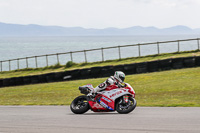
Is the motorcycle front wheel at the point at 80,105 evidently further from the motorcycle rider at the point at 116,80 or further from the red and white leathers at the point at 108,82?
the motorcycle rider at the point at 116,80

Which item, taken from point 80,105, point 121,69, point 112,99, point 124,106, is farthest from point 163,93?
point 121,69

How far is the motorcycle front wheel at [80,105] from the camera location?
35.3ft

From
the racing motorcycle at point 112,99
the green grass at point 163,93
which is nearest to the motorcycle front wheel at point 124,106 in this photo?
→ the racing motorcycle at point 112,99

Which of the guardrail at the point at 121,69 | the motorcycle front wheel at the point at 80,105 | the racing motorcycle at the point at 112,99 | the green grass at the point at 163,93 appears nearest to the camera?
the racing motorcycle at the point at 112,99

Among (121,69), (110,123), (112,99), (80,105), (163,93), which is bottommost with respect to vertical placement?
(163,93)

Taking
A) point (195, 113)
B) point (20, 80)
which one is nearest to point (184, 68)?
point (20, 80)

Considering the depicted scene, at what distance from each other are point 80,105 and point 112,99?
1374 mm

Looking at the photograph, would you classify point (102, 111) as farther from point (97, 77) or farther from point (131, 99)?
point (97, 77)

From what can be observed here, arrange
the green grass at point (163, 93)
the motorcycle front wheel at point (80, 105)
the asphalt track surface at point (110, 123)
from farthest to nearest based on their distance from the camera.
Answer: the green grass at point (163, 93) → the motorcycle front wheel at point (80, 105) → the asphalt track surface at point (110, 123)

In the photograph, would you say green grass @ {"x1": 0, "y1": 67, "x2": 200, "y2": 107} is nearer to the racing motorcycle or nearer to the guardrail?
the guardrail

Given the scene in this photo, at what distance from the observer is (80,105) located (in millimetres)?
10969

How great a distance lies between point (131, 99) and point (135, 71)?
56.0 feet

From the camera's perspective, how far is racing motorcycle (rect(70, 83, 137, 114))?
992 cm

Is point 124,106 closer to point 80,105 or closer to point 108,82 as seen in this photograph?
point 108,82
